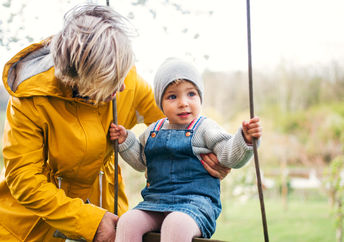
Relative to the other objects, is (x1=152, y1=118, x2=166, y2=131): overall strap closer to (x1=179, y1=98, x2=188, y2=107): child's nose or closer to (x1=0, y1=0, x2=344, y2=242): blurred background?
(x1=179, y1=98, x2=188, y2=107): child's nose

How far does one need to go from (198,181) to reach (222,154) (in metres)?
0.13

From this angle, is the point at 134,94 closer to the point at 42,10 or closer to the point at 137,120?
the point at 137,120

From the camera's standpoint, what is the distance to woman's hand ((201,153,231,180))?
1447 millimetres

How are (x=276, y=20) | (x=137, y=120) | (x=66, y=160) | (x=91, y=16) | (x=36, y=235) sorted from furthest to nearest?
(x=276, y=20)
(x=137, y=120)
(x=36, y=235)
(x=66, y=160)
(x=91, y=16)

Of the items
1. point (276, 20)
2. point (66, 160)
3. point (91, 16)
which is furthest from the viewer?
point (276, 20)

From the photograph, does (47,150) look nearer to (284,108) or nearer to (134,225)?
(134,225)

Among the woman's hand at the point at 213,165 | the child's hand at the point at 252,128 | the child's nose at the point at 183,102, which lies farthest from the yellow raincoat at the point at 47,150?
the child's hand at the point at 252,128

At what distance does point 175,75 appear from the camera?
149 centimetres

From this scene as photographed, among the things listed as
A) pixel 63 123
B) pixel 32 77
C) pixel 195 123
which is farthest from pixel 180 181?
pixel 32 77

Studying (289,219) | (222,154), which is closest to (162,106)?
(222,154)

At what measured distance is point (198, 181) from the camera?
1442 millimetres

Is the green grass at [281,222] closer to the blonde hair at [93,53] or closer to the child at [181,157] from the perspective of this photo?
the child at [181,157]

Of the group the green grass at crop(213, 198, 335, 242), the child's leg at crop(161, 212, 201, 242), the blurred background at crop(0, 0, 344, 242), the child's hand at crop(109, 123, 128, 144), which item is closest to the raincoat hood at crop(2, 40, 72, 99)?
the child's hand at crop(109, 123, 128, 144)

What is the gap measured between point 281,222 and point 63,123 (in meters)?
6.52
